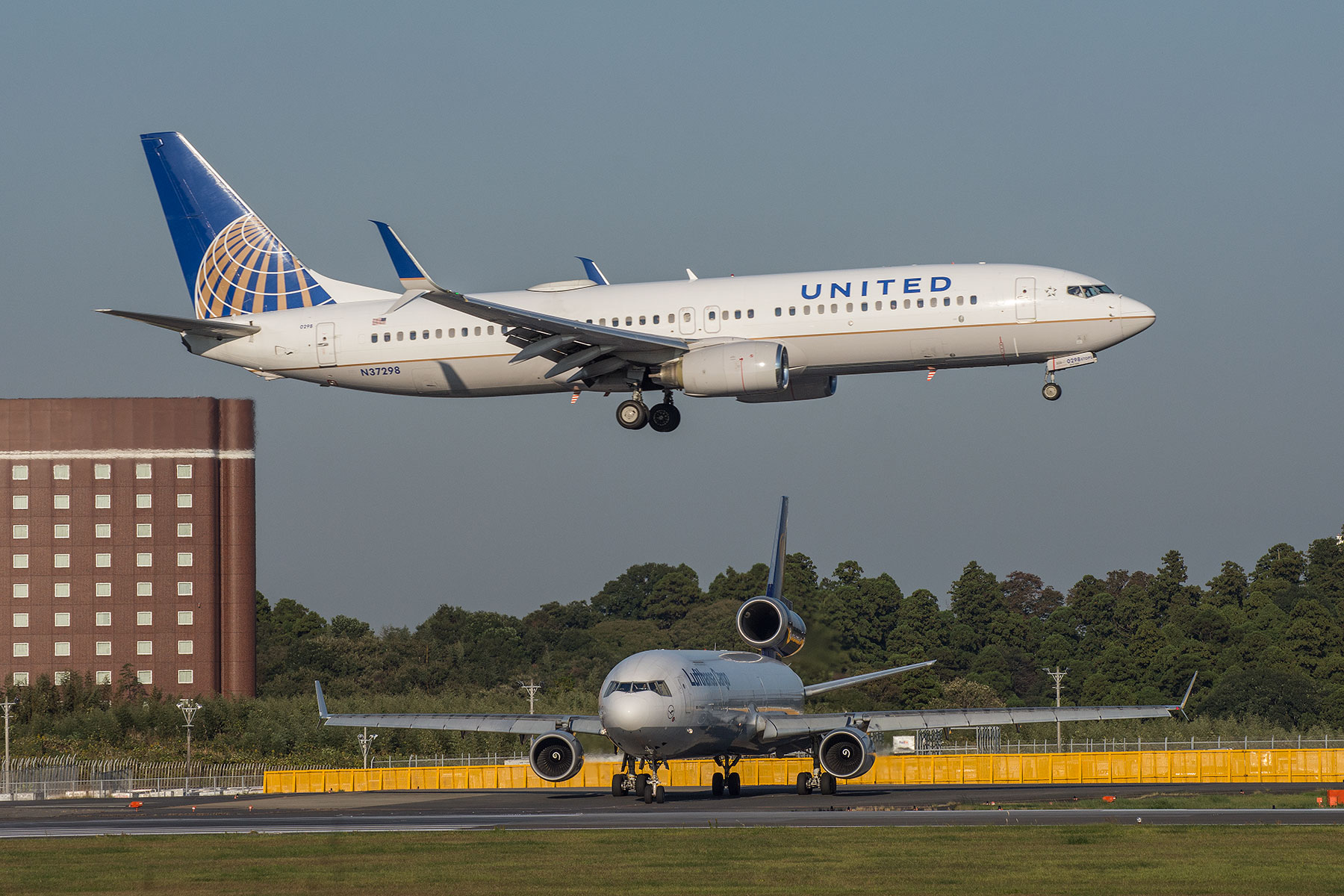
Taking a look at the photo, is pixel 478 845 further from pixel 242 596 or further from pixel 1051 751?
pixel 242 596

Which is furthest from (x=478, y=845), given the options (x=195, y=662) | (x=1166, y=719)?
(x=195, y=662)

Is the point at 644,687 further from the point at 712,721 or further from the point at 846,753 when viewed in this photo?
the point at 846,753

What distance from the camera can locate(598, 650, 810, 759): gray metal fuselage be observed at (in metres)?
49.1

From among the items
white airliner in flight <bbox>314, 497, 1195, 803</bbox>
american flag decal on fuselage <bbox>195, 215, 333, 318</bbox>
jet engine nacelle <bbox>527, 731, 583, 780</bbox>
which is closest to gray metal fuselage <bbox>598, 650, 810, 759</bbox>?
white airliner in flight <bbox>314, 497, 1195, 803</bbox>

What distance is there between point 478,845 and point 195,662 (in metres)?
112

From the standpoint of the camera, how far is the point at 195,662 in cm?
13975

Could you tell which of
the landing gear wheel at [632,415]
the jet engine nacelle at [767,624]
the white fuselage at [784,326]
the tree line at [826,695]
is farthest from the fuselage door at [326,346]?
the tree line at [826,695]

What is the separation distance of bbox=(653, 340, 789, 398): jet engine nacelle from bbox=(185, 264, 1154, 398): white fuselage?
0.90 meters

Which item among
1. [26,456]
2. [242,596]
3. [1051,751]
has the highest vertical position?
[26,456]

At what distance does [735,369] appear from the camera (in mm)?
44906

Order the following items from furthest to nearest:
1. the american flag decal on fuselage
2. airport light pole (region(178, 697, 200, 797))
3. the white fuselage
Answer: airport light pole (region(178, 697, 200, 797)) < the american flag decal on fuselage < the white fuselage

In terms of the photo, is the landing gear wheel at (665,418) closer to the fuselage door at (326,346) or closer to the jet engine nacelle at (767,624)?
the fuselage door at (326,346)

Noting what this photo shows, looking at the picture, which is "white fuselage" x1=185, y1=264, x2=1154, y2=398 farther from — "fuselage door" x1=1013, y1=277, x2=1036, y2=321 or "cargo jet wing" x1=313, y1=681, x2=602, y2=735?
"cargo jet wing" x1=313, y1=681, x2=602, y2=735

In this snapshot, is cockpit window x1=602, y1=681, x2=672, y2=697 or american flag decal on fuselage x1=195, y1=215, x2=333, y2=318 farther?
american flag decal on fuselage x1=195, y1=215, x2=333, y2=318
